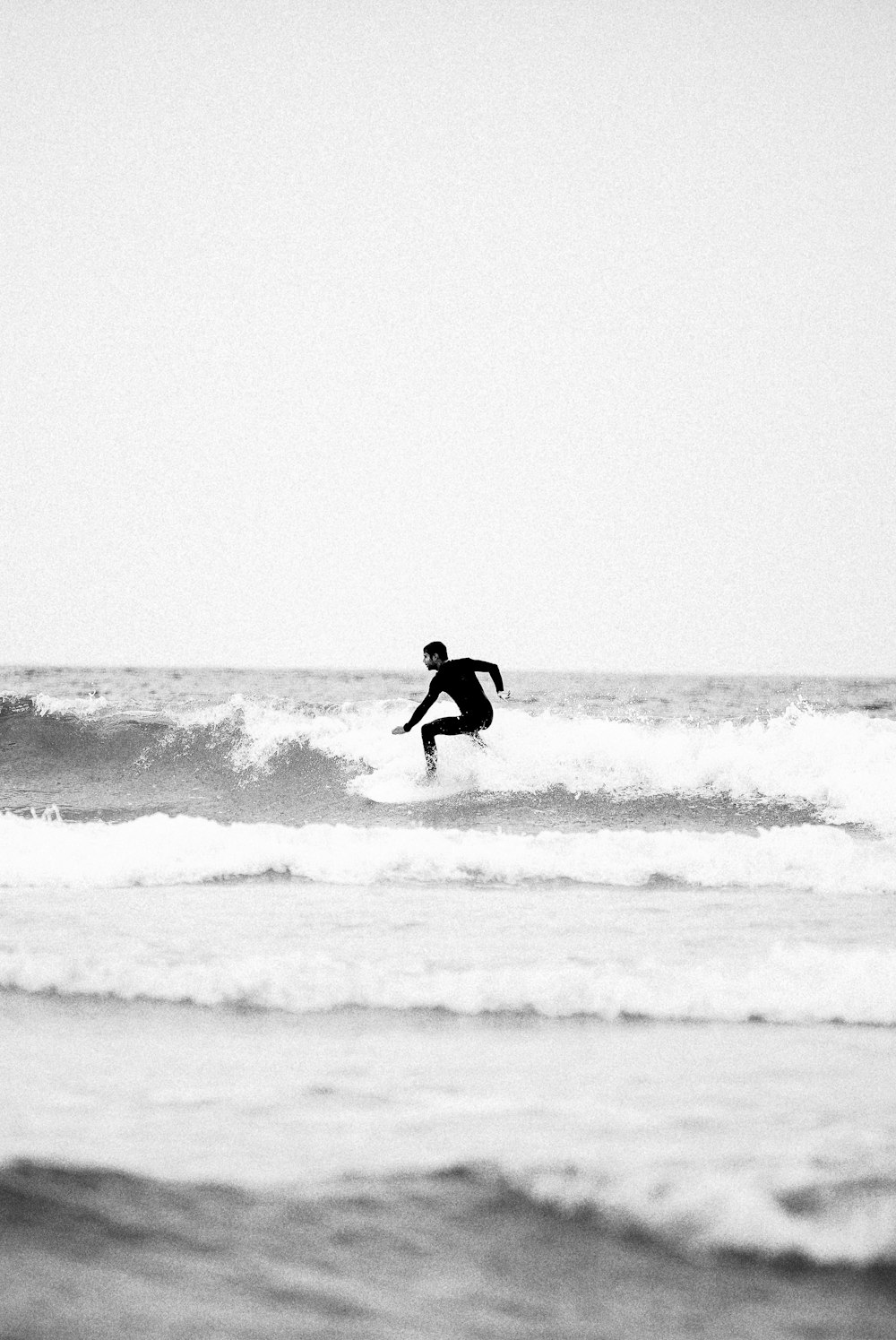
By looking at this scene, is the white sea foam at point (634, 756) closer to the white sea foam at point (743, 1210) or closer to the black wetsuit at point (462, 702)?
the black wetsuit at point (462, 702)

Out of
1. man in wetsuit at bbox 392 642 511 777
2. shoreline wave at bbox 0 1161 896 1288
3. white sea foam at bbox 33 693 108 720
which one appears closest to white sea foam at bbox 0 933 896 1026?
shoreline wave at bbox 0 1161 896 1288

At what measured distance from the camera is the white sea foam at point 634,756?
441 inches

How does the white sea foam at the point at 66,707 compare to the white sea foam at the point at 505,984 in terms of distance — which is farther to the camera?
the white sea foam at the point at 66,707

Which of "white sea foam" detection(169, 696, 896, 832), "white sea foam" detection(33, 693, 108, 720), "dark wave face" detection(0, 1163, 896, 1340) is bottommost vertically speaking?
"dark wave face" detection(0, 1163, 896, 1340)

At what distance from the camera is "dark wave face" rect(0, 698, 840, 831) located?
10781 mm

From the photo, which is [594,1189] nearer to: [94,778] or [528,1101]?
[528,1101]

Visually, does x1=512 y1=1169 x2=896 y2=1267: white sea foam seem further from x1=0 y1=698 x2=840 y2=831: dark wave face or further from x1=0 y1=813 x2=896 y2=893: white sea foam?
x1=0 y1=698 x2=840 y2=831: dark wave face

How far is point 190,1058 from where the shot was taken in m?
3.68

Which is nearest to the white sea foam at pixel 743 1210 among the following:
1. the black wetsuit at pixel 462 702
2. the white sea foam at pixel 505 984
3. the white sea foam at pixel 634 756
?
the white sea foam at pixel 505 984

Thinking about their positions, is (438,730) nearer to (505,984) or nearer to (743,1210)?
(505,984)

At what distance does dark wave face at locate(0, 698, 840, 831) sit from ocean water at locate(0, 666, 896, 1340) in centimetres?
239

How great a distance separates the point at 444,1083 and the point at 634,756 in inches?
349

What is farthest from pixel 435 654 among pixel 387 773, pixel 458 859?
pixel 458 859

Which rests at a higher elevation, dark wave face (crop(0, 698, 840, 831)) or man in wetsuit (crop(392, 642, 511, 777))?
man in wetsuit (crop(392, 642, 511, 777))
